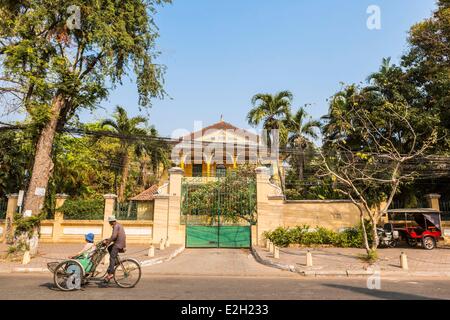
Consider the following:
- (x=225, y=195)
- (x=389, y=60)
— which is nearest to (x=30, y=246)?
(x=225, y=195)

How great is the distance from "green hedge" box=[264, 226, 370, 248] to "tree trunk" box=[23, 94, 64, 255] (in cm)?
1083

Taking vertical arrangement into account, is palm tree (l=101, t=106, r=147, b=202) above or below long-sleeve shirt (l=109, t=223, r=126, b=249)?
above

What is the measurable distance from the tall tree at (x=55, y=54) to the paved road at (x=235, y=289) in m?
6.38

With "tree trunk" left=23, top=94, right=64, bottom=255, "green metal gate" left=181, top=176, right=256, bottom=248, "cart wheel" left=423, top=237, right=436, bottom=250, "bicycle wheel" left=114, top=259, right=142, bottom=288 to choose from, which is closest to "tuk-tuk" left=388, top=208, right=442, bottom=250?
"cart wheel" left=423, top=237, right=436, bottom=250

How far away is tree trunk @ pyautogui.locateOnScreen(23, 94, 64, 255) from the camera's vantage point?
42.5 ft

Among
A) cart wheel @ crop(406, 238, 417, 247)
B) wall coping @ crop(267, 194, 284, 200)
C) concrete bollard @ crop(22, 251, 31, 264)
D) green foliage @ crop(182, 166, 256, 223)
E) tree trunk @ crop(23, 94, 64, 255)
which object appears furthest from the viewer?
green foliage @ crop(182, 166, 256, 223)

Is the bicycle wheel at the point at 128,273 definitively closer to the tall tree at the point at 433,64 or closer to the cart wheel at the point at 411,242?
the cart wheel at the point at 411,242

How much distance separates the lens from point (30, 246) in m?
12.6

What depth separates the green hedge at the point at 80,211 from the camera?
18.6 m

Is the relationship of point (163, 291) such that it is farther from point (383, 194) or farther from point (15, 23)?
point (383, 194)

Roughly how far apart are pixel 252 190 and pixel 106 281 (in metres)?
11.8

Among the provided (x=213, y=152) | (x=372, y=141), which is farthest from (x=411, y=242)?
(x=213, y=152)

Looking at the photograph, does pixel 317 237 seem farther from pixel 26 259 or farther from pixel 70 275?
pixel 26 259

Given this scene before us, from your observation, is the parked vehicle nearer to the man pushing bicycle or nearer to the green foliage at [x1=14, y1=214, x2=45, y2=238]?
the man pushing bicycle
